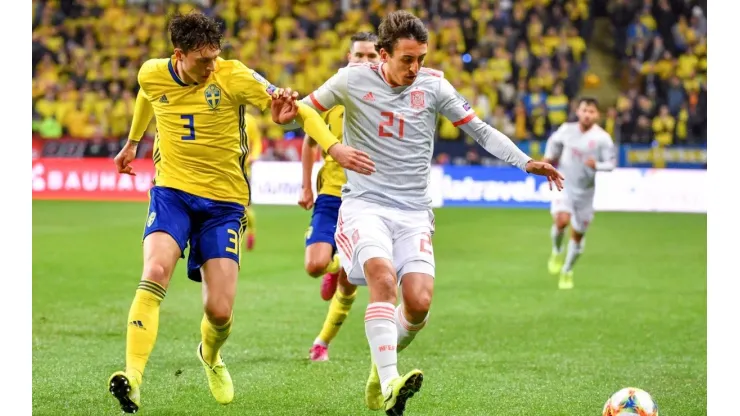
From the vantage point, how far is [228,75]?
6336mm

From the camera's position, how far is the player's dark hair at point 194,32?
19.5 feet

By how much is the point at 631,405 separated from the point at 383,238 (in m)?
1.60

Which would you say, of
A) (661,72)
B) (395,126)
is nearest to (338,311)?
(395,126)

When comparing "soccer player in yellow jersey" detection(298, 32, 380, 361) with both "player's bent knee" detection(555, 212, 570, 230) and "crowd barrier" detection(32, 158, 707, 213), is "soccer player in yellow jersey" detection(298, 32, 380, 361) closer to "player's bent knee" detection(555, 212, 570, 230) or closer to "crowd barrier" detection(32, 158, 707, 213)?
"player's bent knee" detection(555, 212, 570, 230)

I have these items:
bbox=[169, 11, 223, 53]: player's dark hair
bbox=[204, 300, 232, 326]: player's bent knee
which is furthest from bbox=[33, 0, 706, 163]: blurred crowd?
bbox=[169, 11, 223, 53]: player's dark hair

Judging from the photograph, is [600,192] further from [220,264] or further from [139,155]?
[220,264]

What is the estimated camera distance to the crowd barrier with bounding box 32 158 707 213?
21547 millimetres

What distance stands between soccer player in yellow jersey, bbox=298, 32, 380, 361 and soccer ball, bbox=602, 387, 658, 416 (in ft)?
8.98

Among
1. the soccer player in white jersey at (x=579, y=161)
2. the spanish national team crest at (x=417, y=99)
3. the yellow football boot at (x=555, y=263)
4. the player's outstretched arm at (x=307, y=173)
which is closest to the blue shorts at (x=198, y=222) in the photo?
the spanish national team crest at (x=417, y=99)

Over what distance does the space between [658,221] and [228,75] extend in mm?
15498

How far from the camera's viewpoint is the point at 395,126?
6.24m
